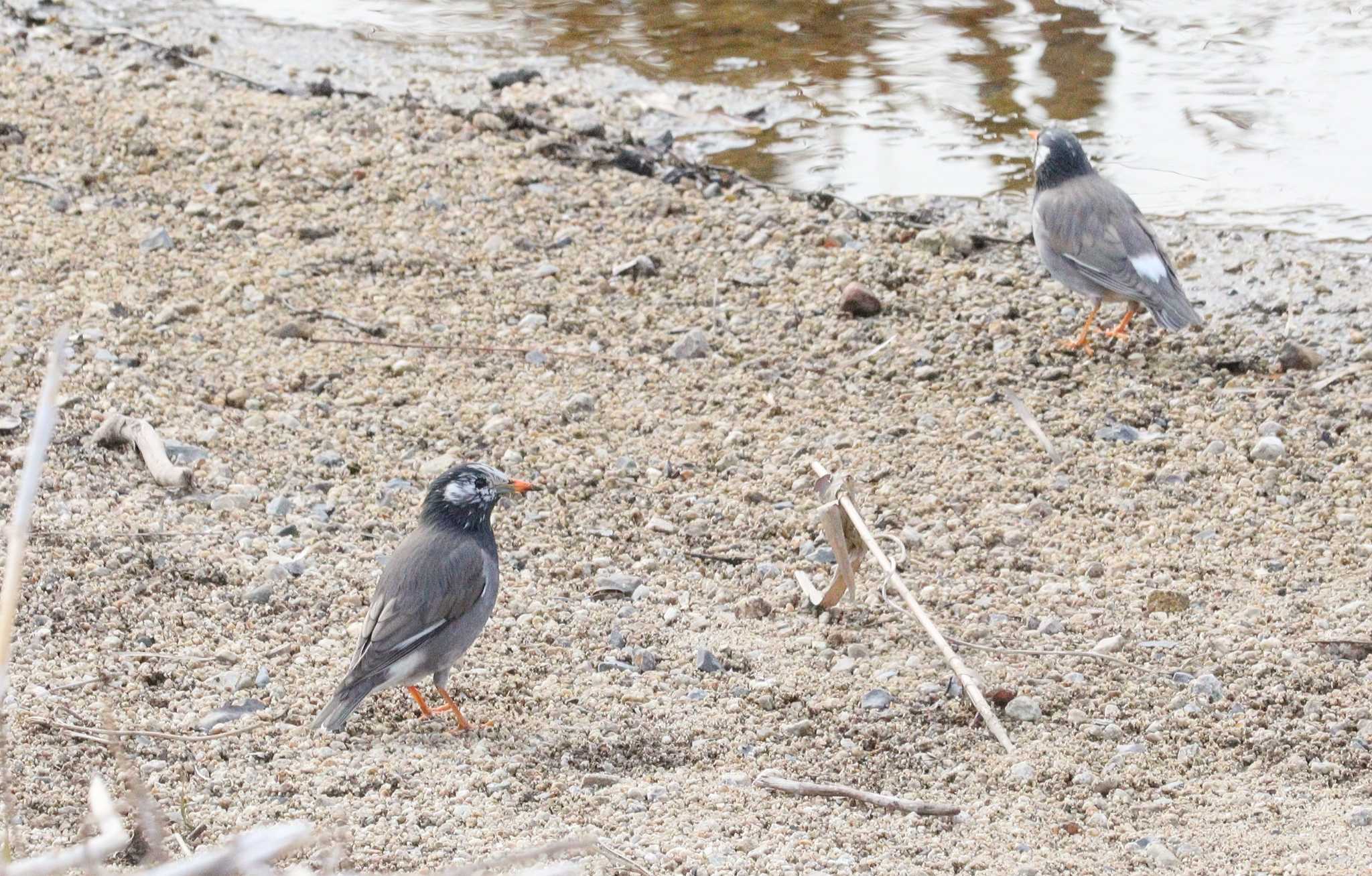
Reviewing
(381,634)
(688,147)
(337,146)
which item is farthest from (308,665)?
(688,147)

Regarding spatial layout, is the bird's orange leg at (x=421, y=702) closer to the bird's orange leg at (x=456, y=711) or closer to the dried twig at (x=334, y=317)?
the bird's orange leg at (x=456, y=711)

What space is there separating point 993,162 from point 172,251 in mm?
4752

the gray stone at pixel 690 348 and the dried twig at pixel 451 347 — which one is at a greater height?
the dried twig at pixel 451 347

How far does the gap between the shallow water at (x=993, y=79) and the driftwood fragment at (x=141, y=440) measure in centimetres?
444

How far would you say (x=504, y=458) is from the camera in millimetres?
6051

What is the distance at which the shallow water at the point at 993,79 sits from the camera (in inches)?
355

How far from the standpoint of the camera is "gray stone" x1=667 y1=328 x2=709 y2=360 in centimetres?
693

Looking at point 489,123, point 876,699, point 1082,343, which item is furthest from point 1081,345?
point 489,123

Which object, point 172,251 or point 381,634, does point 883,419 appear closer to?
point 381,634

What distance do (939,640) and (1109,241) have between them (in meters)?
3.28

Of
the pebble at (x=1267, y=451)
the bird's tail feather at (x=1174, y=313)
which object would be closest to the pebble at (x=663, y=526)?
the pebble at (x=1267, y=451)

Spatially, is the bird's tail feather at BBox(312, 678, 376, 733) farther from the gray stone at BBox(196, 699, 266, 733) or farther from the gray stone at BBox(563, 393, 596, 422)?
the gray stone at BBox(563, 393, 596, 422)

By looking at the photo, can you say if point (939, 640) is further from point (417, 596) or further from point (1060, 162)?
point (1060, 162)

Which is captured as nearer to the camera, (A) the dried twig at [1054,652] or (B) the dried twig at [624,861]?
(B) the dried twig at [624,861]
